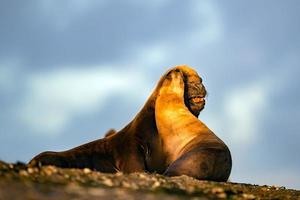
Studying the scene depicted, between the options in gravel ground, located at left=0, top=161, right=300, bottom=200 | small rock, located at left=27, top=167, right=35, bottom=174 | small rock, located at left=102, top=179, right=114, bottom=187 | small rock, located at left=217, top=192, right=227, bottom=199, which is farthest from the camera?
small rock, located at left=217, top=192, right=227, bottom=199

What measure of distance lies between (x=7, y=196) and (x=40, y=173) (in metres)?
2.15

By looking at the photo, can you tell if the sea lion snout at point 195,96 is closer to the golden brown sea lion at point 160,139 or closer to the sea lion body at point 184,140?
the golden brown sea lion at point 160,139

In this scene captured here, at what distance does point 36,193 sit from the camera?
19.5ft

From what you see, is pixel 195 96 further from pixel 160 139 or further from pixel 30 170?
pixel 30 170

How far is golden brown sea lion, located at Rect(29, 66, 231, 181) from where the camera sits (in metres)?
14.2

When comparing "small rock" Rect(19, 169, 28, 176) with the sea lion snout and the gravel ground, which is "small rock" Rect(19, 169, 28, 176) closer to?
the gravel ground

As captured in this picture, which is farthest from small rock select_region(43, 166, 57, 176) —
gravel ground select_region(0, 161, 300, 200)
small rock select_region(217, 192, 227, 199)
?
small rock select_region(217, 192, 227, 199)

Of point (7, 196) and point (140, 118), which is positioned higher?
point (140, 118)

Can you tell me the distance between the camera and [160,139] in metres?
15.6


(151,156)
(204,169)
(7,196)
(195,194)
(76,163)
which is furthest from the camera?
(151,156)

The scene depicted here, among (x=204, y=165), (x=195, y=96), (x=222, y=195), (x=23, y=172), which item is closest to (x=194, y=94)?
(x=195, y=96)

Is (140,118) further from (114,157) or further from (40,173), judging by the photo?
(40,173)

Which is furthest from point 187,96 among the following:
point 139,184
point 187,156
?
point 139,184

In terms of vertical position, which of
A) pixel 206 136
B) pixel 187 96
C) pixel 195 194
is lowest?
pixel 195 194
